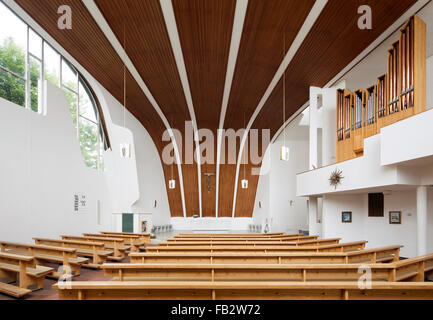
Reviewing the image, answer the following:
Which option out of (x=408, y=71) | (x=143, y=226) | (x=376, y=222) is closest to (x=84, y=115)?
(x=143, y=226)

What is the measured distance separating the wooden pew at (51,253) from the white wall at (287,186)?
9.69 m

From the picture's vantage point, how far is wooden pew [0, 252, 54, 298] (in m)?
3.49

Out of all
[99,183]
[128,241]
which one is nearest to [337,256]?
[128,241]

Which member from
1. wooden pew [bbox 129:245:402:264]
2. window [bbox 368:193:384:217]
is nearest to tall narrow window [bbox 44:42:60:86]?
wooden pew [bbox 129:245:402:264]

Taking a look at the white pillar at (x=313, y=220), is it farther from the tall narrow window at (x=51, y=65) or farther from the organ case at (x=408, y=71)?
the tall narrow window at (x=51, y=65)

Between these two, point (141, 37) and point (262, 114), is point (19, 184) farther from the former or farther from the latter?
point (262, 114)

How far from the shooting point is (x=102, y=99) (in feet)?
29.1

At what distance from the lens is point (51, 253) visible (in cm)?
458

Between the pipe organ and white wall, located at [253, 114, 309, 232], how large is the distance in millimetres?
4861

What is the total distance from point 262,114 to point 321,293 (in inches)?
374

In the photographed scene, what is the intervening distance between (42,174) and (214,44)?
5023 millimetres

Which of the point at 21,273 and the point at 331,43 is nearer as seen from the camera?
the point at 21,273

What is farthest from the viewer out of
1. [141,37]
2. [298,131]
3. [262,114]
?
[298,131]

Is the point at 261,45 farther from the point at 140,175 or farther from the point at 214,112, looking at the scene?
the point at 140,175
